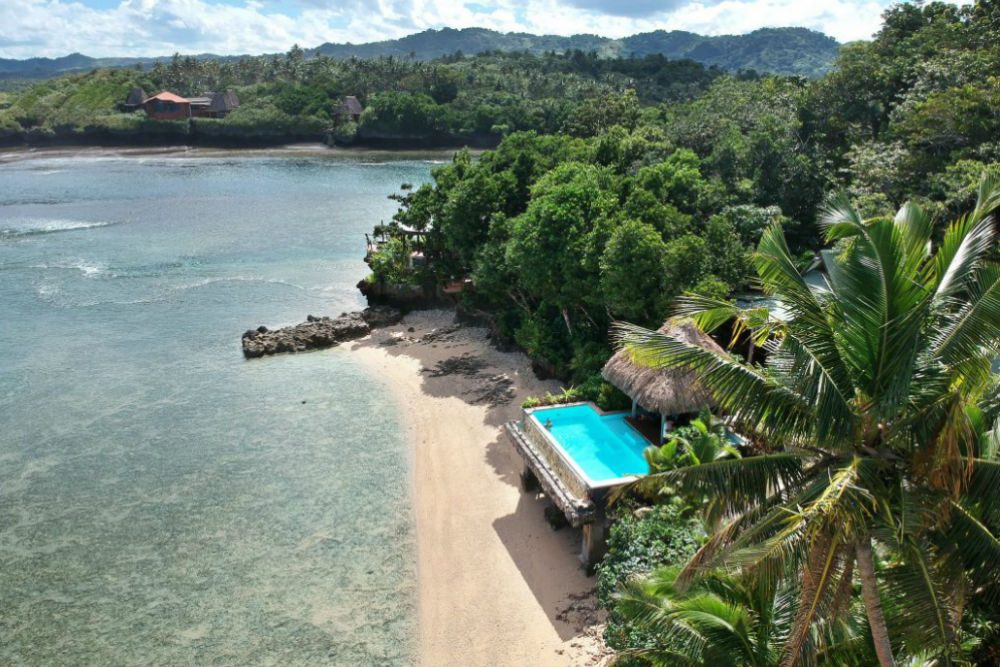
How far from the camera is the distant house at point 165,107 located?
94.1m

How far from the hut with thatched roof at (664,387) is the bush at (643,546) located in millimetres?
2466

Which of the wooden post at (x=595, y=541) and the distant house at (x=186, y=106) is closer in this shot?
the wooden post at (x=595, y=541)

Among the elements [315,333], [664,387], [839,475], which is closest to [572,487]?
[664,387]

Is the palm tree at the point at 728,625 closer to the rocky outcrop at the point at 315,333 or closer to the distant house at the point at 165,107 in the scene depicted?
the rocky outcrop at the point at 315,333

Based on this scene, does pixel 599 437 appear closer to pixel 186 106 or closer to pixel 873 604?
pixel 873 604

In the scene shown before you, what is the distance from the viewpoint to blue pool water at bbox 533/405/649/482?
14.3 metres

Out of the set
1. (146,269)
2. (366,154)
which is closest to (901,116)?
(146,269)

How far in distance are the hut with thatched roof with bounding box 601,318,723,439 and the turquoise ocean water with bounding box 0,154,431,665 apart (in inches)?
222

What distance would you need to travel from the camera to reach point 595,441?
50.7ft

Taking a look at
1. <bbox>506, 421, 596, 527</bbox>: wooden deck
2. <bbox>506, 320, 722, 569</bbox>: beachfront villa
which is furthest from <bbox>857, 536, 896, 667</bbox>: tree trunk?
<bbox>506, 421, 596, 527</bbox>: wooden deck

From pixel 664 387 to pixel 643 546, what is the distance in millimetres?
3732

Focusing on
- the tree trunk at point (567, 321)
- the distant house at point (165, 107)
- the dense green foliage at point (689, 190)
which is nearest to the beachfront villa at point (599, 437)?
the dense green foliage at point (689, 190)

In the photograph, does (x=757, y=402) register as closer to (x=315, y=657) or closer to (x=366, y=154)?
(x=315, y=657)

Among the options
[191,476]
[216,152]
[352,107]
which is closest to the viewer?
[191,476]
